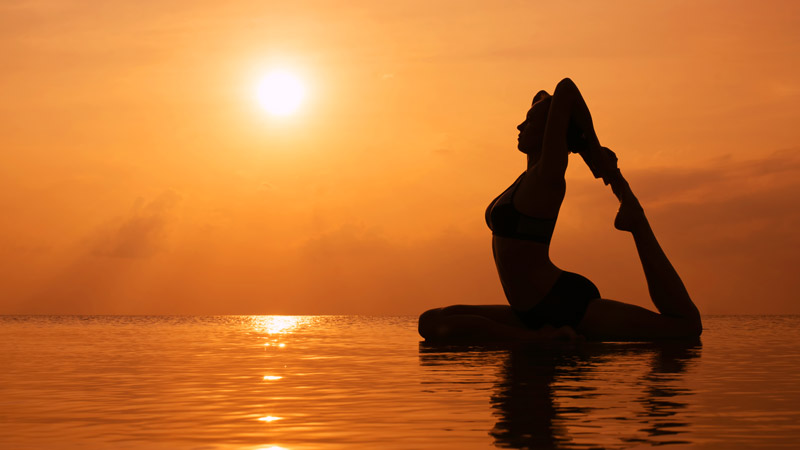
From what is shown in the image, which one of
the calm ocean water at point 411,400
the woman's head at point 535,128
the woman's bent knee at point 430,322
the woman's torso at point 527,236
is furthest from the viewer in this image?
the woman's bent knee at point 430,322

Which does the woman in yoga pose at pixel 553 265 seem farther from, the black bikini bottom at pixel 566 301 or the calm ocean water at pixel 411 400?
the calm ocean water at pixel 411 400

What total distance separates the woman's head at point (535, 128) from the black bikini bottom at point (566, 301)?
1560mm

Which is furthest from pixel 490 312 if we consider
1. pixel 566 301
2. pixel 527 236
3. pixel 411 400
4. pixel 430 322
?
pixel 411 400

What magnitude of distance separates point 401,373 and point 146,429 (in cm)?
317

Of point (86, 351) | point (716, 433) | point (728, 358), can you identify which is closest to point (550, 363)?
point (728, 358)

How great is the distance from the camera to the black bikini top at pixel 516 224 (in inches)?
400

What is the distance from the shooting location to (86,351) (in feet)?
35.2

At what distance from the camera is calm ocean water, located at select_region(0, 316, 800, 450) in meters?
4.08

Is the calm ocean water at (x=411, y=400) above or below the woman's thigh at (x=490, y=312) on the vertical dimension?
below

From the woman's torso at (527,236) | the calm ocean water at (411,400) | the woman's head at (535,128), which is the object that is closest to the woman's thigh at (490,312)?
the woman's torso at (527,236)

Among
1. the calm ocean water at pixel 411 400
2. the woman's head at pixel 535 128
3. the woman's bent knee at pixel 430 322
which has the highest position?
the woman's head at pixel 535 128

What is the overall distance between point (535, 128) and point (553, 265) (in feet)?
5.41

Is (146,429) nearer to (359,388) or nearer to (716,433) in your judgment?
(359,388)

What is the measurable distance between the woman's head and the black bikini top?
64 cm
